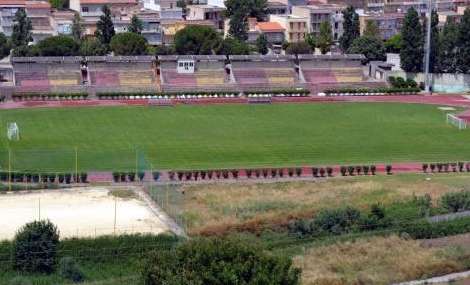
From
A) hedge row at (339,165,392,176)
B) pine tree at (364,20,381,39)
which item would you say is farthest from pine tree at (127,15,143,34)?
hedge row at (339,165,392,176)

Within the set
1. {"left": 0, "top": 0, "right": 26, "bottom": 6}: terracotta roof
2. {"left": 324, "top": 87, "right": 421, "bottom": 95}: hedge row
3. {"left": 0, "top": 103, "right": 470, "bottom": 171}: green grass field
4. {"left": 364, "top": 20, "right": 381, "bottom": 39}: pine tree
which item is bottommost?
{"left": 0, "top": 103, "right": 470, "bottom": 171}: green grass field

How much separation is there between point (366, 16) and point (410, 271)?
62.1 meters

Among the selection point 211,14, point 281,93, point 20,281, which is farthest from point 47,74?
point 20,281

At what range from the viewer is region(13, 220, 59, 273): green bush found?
28.2 meters

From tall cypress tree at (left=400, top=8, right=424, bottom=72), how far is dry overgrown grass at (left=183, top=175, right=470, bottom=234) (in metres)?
29.6

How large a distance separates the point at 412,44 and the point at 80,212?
134 feet

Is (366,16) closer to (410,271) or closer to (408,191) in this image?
(408,191)

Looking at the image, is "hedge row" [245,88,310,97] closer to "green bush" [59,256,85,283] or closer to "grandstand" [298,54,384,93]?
"grandstand" [298,54,384,93]

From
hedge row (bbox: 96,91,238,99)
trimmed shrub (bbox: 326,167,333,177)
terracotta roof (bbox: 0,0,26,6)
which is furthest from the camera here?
terracotta roof (bbox: 0,0,26,6)

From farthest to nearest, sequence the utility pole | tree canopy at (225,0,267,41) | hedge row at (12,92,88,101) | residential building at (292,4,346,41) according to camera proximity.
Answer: residential building at (292,4,346,41) → tree canopy at (225,0,267,41) → the utility pole → hedge row at (12,92,88,101)

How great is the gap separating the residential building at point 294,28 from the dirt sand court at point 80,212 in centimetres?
4884

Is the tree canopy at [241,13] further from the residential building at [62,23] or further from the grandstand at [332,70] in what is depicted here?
the residential building at [62,23]

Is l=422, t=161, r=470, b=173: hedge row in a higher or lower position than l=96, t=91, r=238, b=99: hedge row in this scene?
lower

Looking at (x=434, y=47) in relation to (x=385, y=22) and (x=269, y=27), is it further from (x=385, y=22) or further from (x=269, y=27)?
(x=269, y=27)
